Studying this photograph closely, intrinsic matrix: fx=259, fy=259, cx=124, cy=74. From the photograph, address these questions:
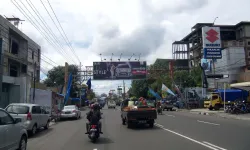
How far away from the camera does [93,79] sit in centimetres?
4359

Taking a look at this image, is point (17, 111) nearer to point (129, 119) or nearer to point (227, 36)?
point (129, 119)

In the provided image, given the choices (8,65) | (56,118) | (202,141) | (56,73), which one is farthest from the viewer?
(56,73)

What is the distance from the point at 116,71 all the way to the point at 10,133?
3598 centimetres

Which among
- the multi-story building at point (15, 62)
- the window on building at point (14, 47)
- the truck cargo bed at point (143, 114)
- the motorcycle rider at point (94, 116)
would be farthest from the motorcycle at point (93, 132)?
the window on building at point (14, 47)

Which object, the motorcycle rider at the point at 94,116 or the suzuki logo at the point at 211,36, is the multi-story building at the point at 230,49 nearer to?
the suzuki logo at the point at 211,36

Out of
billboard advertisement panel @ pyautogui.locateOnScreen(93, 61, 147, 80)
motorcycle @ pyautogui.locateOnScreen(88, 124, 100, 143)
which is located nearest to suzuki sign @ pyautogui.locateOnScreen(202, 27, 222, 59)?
billboard advertisement panel @ pyautogui.locateOnScreen(93, 61, 147, 80)

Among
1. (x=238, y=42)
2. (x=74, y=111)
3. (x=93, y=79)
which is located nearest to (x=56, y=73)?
(x=93, y=79)

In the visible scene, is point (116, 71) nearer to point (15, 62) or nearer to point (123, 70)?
point (123, 70)

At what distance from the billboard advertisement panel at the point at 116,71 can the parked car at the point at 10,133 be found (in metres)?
34.6

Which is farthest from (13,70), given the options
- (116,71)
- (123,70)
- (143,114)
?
(143,114)

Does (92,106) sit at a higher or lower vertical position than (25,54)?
lower

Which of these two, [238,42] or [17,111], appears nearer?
[17,111]

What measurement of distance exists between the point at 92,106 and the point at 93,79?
31.9 metres

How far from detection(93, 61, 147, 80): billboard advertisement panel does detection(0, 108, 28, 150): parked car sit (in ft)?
114
